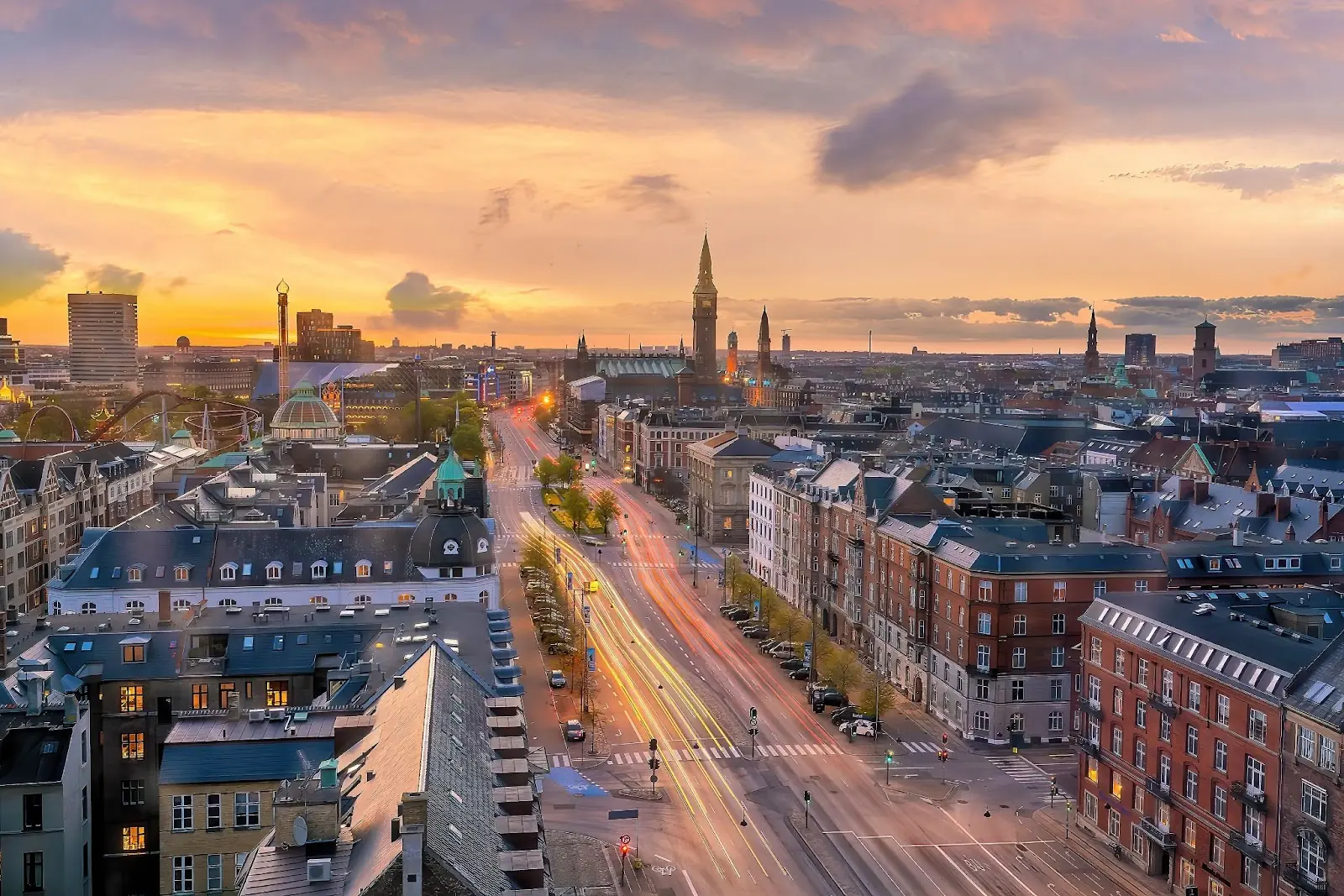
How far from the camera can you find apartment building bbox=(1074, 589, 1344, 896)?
5869 centimetres

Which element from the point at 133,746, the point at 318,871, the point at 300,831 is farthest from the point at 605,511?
the point at 318,871

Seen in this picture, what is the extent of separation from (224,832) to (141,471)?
12972 cm

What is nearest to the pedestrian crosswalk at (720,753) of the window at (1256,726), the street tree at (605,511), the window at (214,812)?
the window at (1256,726)

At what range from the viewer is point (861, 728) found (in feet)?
305

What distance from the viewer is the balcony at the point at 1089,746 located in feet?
241

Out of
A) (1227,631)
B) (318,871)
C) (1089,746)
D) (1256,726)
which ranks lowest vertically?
(1089,746)

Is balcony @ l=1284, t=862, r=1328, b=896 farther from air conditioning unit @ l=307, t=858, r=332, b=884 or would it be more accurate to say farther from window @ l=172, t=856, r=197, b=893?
window @ l=172, t=856, r=197, b=893

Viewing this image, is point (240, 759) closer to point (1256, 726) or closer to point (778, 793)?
point (778, 793)

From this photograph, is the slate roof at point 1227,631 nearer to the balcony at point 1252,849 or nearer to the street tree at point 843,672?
the balcony at point 1252,849

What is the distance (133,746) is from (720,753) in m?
40.7

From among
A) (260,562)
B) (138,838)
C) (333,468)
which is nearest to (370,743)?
(138,838)

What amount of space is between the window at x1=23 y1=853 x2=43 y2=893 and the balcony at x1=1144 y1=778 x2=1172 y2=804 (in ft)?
181

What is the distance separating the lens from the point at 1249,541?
333 feet

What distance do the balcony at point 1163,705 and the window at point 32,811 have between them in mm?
54945
